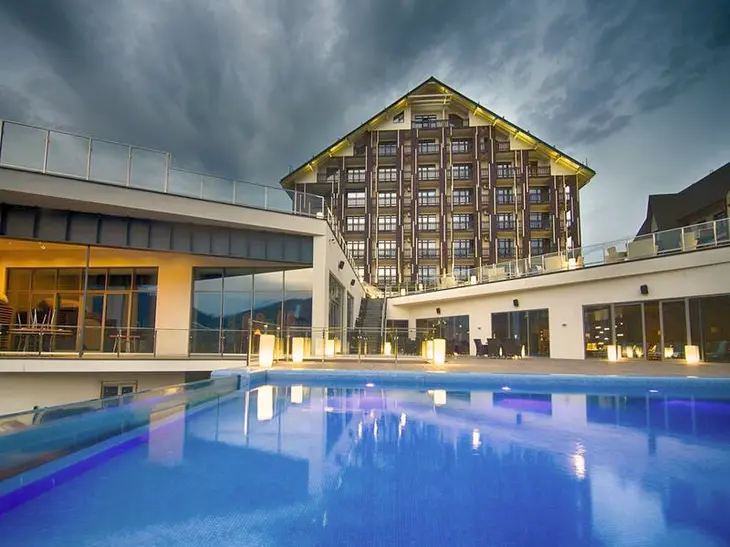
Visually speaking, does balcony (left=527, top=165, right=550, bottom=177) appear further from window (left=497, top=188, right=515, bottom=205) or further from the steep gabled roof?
window (left=497, top=188, right=515, bottom=205)

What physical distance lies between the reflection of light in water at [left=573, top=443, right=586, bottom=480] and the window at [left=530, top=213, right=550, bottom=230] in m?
36.7

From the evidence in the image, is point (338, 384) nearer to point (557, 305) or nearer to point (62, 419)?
point (62, 419)

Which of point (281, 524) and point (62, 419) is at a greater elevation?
point (62, 419)

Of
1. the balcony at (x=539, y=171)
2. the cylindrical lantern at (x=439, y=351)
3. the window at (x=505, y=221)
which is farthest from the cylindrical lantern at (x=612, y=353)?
the balcony at (x=539, y=171)

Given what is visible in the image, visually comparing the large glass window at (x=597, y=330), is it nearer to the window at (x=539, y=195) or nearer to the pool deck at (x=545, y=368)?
the pool deck at (x=545, y=368)

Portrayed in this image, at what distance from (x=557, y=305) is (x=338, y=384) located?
11832 millimetres

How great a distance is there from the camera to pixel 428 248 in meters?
39.2

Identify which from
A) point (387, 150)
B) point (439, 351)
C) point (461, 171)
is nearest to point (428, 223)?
point (461, 171)

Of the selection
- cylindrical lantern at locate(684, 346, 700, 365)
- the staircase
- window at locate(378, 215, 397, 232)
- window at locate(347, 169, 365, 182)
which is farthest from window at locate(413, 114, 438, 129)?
cylindrical lantern at locate(684, 346, 700, 365)

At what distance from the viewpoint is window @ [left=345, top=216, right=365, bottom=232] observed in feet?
130

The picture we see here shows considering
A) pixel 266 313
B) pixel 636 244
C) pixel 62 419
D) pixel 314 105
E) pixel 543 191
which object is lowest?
pixel 62 419

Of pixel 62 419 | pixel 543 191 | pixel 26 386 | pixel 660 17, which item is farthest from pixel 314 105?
pixel 62 419

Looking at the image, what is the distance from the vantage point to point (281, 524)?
2.87 m

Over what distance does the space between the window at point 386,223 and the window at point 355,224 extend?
1.45m
